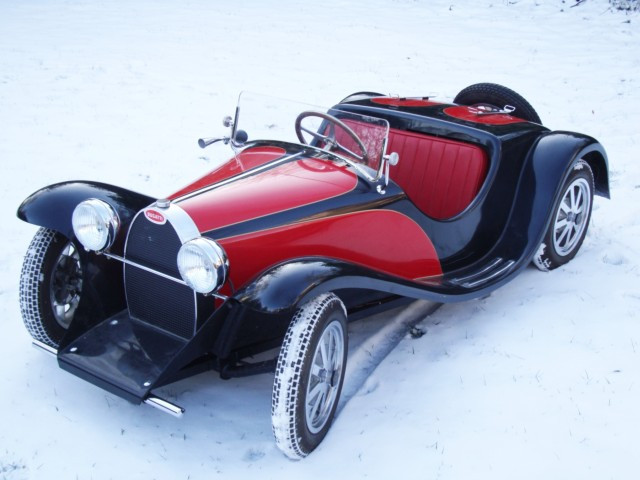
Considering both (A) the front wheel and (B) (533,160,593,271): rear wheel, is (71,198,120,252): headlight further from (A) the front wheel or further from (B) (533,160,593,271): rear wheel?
(B) (533,160,593,271): rear wheel

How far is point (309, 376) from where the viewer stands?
279cm

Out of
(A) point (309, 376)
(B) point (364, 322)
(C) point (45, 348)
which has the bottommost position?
(B) point (364, 322)

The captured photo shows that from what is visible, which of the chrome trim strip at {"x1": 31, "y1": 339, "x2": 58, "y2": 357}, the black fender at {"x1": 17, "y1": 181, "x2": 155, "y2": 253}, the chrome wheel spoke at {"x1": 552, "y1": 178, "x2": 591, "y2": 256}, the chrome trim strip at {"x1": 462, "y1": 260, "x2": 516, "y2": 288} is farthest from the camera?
the chrome wheel spoke at {"x1": 552, "y1": 178, "x2": 591, "y2": 256}

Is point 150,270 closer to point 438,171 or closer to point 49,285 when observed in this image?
point 49,285

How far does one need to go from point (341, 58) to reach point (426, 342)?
7.03 metres

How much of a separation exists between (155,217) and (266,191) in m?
0.57

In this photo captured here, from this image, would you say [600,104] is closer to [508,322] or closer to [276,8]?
[508,322]

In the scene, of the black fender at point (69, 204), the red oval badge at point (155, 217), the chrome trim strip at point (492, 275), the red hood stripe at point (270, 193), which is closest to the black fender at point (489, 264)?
the chrome trim strip at point (492, 275)

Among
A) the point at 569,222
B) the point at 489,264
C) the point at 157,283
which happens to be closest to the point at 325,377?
the point at 157,283

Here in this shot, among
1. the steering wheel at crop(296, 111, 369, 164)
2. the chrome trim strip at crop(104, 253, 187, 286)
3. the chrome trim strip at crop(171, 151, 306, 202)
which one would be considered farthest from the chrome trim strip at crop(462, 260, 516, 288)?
the chrome trim strip at crop(104, 253, 187, 286)

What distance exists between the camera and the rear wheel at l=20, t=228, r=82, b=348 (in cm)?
340

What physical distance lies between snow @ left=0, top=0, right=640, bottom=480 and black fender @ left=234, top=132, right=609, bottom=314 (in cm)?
30

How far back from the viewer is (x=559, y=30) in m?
11.2

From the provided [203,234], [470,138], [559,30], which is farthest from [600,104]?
[203,234]
